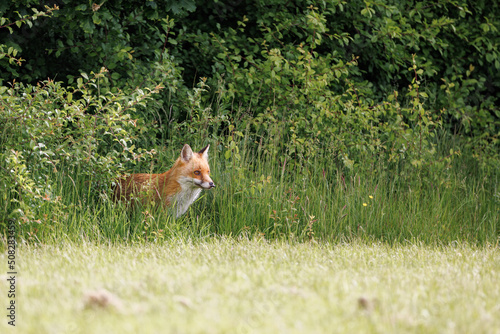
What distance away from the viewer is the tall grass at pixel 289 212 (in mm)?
5180

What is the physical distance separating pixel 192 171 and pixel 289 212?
1.18 metres

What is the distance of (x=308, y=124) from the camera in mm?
7516

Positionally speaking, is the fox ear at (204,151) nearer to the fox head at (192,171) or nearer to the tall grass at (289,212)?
the fox head at (192,171)

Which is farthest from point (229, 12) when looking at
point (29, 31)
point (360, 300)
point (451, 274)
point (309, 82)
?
point (360, 300)

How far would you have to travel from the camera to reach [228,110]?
748 centimetres

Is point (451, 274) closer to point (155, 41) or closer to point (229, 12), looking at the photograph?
point (155, 41)

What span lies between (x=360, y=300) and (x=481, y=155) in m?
6.47

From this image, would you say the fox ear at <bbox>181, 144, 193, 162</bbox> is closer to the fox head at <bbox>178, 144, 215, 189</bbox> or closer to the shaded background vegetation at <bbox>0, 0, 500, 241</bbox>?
the fox head at <bbox>178, 144, 215, 189</bbox>

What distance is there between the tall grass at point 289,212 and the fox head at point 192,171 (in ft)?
0.74

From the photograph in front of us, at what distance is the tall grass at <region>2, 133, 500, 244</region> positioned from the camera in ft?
17.0

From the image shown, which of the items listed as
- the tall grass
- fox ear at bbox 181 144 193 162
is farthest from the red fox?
the tall grass

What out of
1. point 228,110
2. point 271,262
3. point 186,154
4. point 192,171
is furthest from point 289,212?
point 228,110

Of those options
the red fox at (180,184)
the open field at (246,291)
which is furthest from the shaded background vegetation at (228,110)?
the open field at (246,291)

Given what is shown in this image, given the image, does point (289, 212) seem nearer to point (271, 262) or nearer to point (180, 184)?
point (180, 184)
